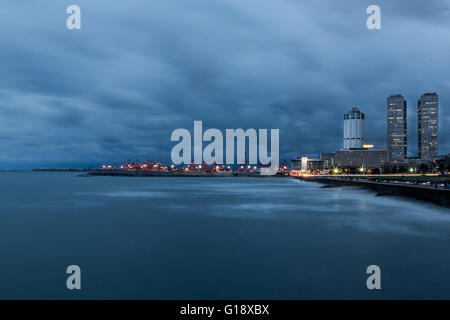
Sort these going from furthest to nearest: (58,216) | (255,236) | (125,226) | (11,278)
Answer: (58,216), (125,226), (255,236), (11,278)

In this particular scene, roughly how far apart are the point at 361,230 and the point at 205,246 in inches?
558

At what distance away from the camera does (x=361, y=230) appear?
28.2 m

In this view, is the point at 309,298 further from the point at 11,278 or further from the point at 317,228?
the point at 317,228

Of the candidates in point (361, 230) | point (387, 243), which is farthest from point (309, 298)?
point (361, 230)

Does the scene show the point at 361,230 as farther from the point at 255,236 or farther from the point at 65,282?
the point at 65,282

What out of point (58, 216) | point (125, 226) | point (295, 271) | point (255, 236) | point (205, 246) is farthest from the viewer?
point (58, 216)

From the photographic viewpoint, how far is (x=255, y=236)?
25734 mm

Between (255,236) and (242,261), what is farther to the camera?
(255,236)

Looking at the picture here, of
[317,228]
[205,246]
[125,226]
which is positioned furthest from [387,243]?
[125,226]

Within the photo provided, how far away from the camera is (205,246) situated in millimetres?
22422

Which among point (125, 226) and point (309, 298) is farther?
point (125, 226)
